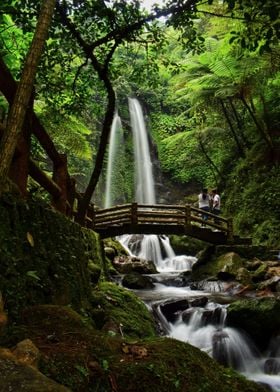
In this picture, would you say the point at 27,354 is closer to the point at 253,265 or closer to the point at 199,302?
the point at 199,302

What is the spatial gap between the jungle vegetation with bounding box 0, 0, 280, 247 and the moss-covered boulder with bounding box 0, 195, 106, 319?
34.7 inches

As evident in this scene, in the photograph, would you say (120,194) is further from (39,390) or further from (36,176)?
(39,390)

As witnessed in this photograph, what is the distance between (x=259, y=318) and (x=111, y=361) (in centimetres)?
521

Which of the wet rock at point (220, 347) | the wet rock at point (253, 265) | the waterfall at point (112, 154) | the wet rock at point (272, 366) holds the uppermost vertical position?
the waterfall at point (112, 154)

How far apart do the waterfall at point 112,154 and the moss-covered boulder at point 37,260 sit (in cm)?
1976

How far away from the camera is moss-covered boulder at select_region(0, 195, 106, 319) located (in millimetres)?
3213

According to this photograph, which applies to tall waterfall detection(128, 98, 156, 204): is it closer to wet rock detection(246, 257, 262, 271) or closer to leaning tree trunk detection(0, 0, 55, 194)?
wet rock detection(246, 257, 262, 271)

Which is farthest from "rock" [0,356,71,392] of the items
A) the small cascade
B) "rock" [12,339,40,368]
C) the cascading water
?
the cascading water

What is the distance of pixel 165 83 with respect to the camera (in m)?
32.3

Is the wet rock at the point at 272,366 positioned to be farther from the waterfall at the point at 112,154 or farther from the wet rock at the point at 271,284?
the waterfall at the point at 112,154

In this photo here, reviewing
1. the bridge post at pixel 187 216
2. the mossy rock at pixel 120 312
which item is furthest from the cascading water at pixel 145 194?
the mossy rock at pixel 120 312

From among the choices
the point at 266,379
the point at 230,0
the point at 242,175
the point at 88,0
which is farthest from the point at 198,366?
the point at 242,175

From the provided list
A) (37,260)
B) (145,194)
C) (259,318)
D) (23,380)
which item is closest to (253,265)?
(259,318)

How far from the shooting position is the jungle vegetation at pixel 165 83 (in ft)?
17.5
